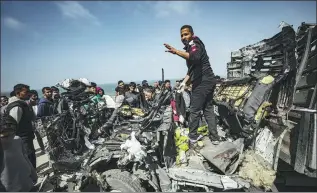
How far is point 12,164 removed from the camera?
127 inches

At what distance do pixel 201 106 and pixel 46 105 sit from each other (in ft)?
16.3

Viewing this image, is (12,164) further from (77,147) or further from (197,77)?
(197,77)

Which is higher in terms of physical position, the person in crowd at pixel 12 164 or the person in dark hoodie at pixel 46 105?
the person in dark hoodie at pixel 46 105

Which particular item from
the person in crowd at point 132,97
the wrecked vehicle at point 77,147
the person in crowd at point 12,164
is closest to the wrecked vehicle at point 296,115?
the wrecked vehicle at point 77,147

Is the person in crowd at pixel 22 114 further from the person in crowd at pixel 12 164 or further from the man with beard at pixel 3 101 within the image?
the man with beard at pixel 3 101

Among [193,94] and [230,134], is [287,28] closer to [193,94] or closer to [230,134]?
[193,94]

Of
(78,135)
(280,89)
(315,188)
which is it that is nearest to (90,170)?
(78,135)

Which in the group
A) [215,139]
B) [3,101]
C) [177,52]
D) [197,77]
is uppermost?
[177,52]

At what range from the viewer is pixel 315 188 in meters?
3.66

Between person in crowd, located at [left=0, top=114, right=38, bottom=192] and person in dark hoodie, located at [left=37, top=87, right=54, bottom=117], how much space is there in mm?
3565

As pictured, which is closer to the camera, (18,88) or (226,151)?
(226,151)

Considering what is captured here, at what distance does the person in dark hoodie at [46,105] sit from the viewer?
677 centimetres

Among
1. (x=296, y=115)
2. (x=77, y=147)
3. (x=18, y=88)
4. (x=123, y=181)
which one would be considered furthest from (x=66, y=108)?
(x=296, y=115)

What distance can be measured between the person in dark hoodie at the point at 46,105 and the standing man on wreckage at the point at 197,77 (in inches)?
186
